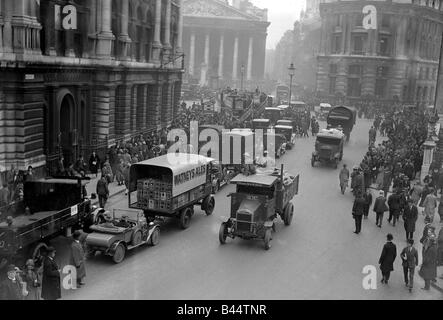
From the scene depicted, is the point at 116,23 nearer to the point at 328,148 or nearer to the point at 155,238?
the point at 328,148

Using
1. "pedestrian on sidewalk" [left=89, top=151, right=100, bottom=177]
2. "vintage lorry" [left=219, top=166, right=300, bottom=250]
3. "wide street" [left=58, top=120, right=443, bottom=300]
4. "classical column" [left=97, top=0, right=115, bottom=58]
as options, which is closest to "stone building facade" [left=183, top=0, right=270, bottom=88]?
"classical column" [left=97, top=0, right=115, bottom=58]

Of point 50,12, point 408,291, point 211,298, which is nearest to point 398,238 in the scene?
point 408,291

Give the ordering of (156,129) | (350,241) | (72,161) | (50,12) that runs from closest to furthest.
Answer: (350,241), (50,12), (72,161), (156,129)

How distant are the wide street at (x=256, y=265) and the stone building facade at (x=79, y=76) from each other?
5592mm

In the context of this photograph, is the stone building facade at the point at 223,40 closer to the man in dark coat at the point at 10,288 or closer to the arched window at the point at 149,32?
the arched window at the point at 149,32

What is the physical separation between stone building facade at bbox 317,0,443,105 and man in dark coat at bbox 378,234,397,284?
6822cm

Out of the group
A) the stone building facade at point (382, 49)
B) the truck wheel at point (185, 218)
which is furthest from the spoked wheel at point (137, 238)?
the stone building facade at point (382, 49)

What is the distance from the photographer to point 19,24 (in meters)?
22.8

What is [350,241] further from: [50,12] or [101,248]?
[50,12]

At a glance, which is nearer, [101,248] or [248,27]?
[101,248]

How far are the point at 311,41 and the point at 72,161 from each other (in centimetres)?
9355

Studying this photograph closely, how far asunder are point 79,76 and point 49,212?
13.4 meters

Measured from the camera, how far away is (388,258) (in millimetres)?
15945

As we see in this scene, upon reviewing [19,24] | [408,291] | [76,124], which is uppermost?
[19,24]
